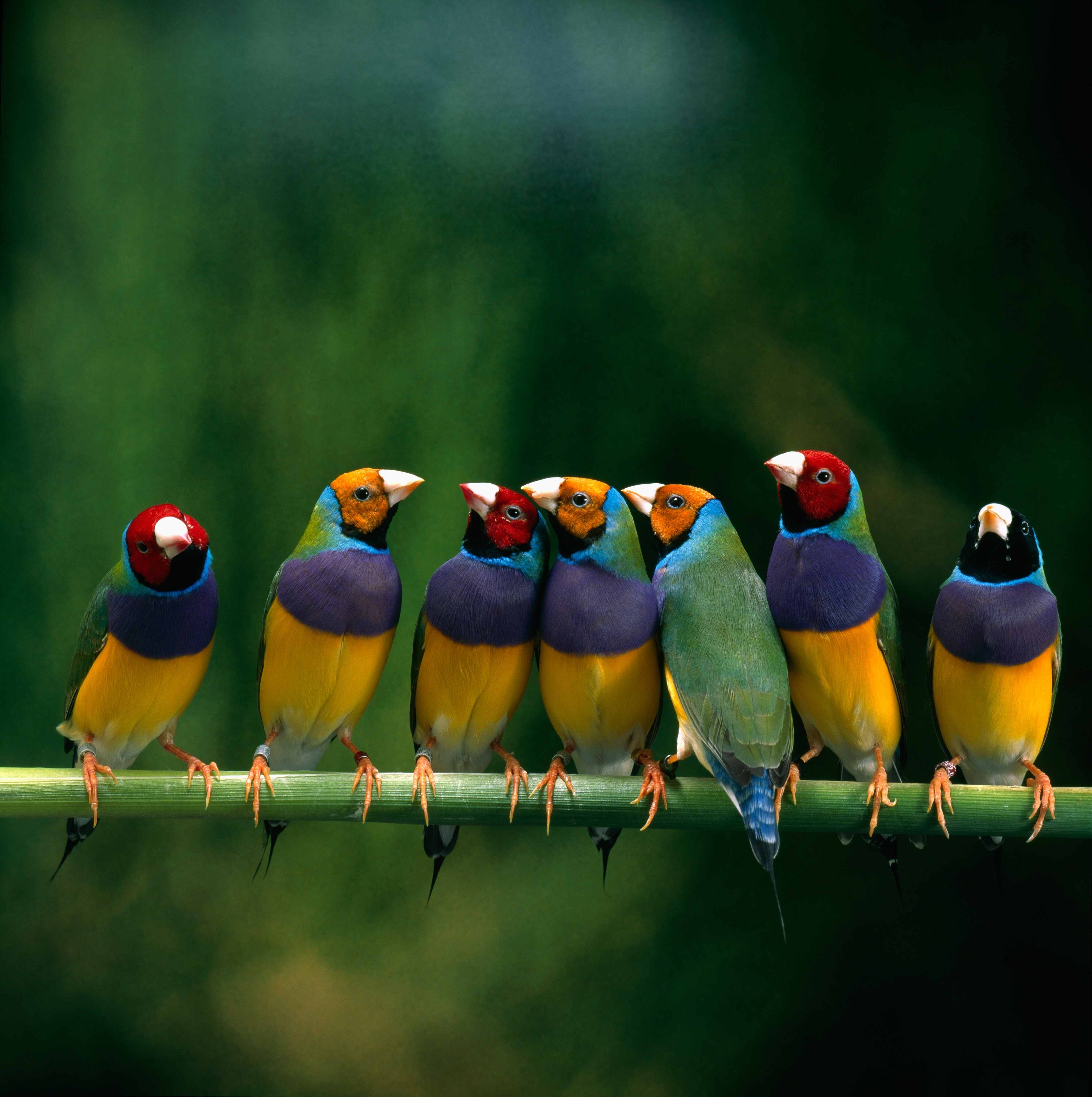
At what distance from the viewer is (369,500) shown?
1899mm

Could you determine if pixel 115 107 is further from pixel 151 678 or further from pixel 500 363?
pixel 151 678

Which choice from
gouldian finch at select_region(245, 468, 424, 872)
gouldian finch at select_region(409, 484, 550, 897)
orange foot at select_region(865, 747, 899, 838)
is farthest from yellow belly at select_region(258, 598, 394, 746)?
orange foot at select_region(865, 747, 899, 838)

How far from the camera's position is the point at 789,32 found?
272 cm

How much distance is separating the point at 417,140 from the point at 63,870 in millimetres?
2097

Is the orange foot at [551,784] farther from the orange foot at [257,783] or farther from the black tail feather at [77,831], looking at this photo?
the black tail feather at [77,831]

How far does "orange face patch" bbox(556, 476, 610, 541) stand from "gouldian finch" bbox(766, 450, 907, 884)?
32 centimetres

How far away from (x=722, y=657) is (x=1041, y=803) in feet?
2.00

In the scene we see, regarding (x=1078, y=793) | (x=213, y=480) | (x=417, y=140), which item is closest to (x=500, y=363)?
(x=417, y=140)

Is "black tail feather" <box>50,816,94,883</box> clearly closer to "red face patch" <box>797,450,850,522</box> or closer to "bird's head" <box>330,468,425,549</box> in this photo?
"bird's head" <box>330,468,425,549</box>

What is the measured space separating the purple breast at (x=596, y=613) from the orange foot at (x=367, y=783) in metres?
0.38

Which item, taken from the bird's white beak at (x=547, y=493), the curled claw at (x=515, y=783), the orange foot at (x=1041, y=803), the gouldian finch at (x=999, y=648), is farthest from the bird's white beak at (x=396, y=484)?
the orange foot at (x=1041, y=803)

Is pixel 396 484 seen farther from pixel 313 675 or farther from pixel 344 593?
pixel 313 675

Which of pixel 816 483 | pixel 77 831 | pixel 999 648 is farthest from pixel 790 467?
pixel 77 831

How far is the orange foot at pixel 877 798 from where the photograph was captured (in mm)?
1744
